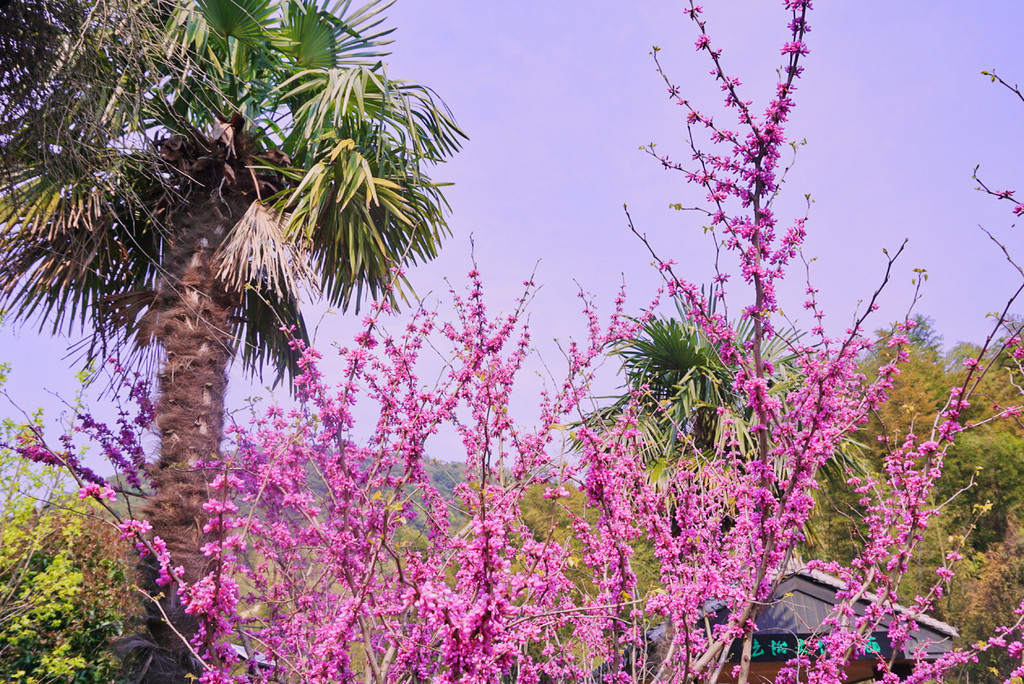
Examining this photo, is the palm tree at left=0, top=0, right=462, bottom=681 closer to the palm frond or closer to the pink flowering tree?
the palm frond

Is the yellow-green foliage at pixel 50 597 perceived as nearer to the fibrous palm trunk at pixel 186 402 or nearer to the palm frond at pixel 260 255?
the fibrous palm trunk at pixel 186 402

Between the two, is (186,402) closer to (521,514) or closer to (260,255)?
(260,255)

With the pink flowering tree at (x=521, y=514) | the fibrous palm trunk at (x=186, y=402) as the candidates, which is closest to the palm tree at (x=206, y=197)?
the fibrous palm trunk at (x=186, y=402)

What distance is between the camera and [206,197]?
5402mm

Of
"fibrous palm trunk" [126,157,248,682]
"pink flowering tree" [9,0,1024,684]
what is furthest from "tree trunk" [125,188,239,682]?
"pink flowering tree" [9,0,1024,684]

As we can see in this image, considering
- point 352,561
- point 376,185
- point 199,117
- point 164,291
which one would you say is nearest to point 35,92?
point 164,291

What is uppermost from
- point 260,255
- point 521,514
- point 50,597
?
point 260,255

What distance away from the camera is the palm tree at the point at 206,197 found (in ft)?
13.7

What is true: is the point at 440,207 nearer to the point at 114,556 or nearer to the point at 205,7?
the point at 205,7

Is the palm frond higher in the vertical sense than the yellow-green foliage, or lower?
higher

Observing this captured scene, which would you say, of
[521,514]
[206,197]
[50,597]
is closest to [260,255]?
[206,197]

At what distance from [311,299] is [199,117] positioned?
7.17 ft

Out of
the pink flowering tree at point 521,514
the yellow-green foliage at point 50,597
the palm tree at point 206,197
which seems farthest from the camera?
the yellow-green foliage at point 50,597

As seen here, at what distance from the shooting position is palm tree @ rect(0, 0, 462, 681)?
4168mm
